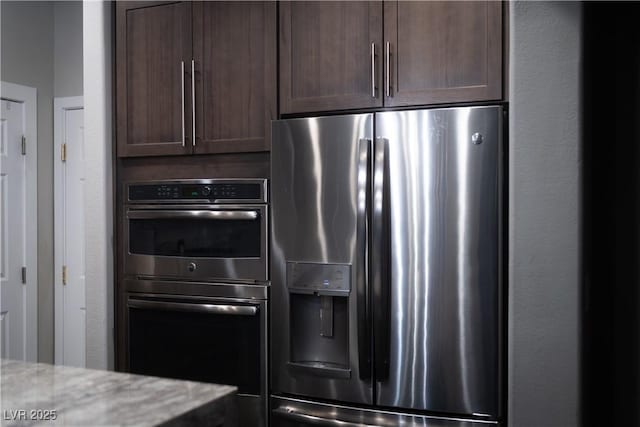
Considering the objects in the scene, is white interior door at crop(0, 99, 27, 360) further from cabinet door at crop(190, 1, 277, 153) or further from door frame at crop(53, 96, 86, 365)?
cabinet door at crop(190, 1, 277, 153)

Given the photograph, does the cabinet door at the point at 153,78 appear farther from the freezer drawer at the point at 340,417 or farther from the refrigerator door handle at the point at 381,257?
the freezer drawer at the point at 340,417

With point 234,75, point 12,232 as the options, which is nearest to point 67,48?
point 12,232

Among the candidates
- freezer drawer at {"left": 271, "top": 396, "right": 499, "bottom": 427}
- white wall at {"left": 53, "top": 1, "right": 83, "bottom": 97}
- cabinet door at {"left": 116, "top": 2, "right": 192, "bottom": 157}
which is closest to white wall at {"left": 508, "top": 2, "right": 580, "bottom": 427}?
freezer drawer at {"left": 271, "top": 396, "right": 499, "bottom": 427}

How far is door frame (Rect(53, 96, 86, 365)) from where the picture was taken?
12.7 ft

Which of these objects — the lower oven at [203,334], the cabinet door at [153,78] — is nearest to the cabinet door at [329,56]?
the cabinet door at [153,78]

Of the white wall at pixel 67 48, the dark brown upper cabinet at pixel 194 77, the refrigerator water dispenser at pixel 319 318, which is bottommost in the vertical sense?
the refrigerator water dispenser at pixel 319 318

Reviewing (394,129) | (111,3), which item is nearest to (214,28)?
(111,3)

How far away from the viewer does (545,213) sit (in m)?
1.90

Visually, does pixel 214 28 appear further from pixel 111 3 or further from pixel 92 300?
pixel 92 300

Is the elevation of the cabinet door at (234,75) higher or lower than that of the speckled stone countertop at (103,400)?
higher

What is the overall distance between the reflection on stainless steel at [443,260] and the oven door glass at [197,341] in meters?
0.58

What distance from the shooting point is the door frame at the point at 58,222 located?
152 inches

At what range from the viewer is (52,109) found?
3.88 metres

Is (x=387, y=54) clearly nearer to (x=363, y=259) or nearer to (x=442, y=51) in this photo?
(x=442, y=51)
